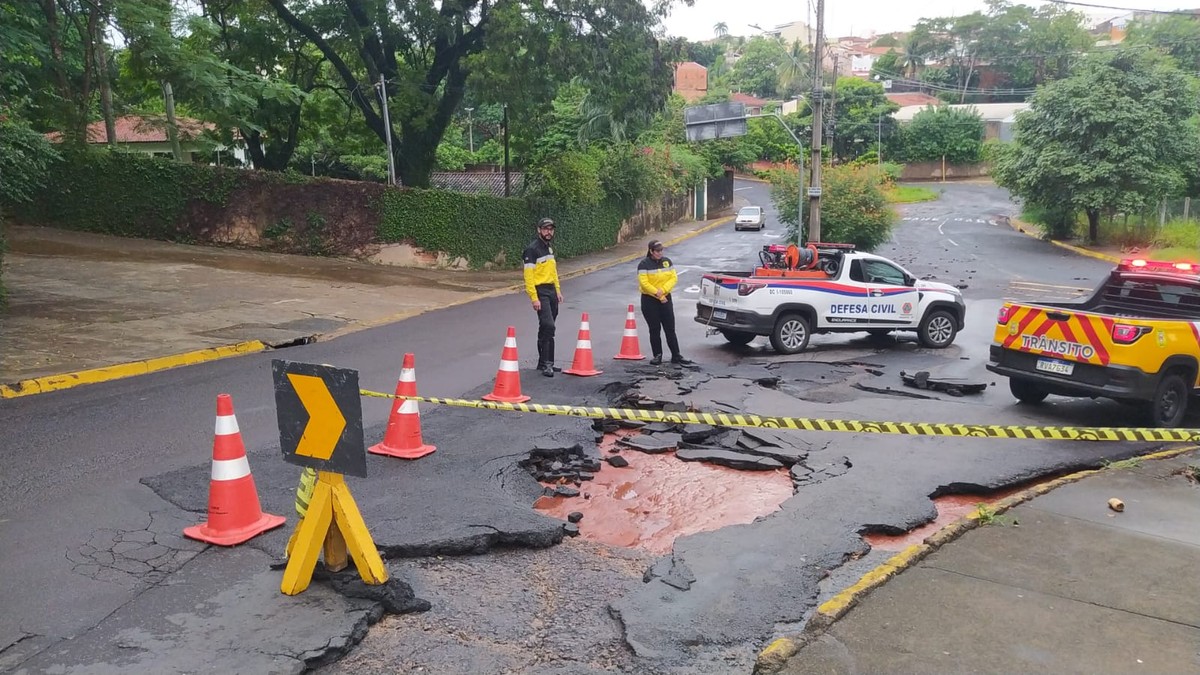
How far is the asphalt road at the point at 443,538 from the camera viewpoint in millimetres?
3836

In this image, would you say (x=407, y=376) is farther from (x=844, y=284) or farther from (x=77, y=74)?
(x=77, y=74)

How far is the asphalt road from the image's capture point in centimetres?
384

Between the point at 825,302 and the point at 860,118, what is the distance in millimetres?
64336

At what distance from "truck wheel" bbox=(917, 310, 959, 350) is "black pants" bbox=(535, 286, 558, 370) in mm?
6348

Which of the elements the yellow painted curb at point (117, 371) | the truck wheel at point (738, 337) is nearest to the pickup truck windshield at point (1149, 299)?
the truck wheel at point (738, 337)

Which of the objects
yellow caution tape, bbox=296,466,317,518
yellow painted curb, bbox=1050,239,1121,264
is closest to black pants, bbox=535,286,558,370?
yellow caution tape, bbox=296,466,317,518

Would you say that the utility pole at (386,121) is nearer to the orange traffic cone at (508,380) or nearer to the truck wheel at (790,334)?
the truck wheel at (790,334)

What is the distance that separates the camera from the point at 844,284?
42.2 ft

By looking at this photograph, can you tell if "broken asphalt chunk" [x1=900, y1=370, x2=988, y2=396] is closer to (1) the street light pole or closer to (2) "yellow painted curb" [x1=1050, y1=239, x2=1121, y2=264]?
(1) the street light pole

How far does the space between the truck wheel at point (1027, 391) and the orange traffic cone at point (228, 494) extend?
7.88m

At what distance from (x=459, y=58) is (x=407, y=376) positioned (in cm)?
1942

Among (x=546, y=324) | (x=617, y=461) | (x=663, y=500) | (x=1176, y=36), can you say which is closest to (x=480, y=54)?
(x=546, y=324)

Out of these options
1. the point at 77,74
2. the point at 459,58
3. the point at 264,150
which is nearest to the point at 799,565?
the point at 459,58

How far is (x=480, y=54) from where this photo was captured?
72.7 ft
